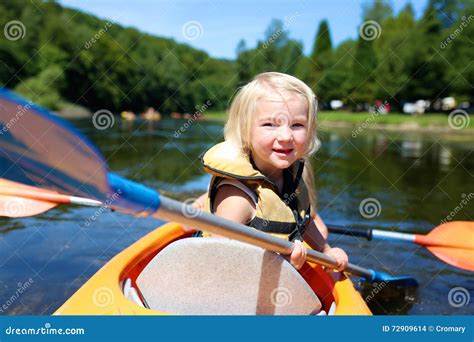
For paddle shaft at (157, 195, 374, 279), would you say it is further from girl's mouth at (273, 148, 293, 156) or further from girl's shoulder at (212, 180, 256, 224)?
girl's mouth at (273, 148, 293, 156)

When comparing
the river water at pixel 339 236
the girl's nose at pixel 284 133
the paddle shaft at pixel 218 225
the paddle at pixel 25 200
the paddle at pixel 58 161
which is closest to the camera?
the paddle at pixel 58 161

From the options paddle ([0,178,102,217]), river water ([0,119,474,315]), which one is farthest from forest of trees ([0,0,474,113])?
paddle ([0,178,102,217])

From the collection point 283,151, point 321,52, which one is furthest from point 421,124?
point 321,52

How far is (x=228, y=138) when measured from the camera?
2.70 meters

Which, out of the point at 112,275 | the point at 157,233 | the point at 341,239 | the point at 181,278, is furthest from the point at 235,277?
the point at 341,239

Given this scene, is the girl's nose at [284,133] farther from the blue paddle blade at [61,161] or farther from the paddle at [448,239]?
the paddle at [448,239]

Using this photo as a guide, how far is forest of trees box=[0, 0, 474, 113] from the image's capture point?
30.4m

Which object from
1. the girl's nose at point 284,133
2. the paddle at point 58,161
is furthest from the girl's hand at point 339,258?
the paddle at point 58,161

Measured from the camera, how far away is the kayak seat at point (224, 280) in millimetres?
2273

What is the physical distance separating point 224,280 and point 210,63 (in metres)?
52.4

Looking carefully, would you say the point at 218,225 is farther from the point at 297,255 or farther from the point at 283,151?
the point at 283,151

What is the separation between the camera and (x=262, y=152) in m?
2.53

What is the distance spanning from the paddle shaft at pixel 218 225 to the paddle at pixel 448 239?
1.79m
